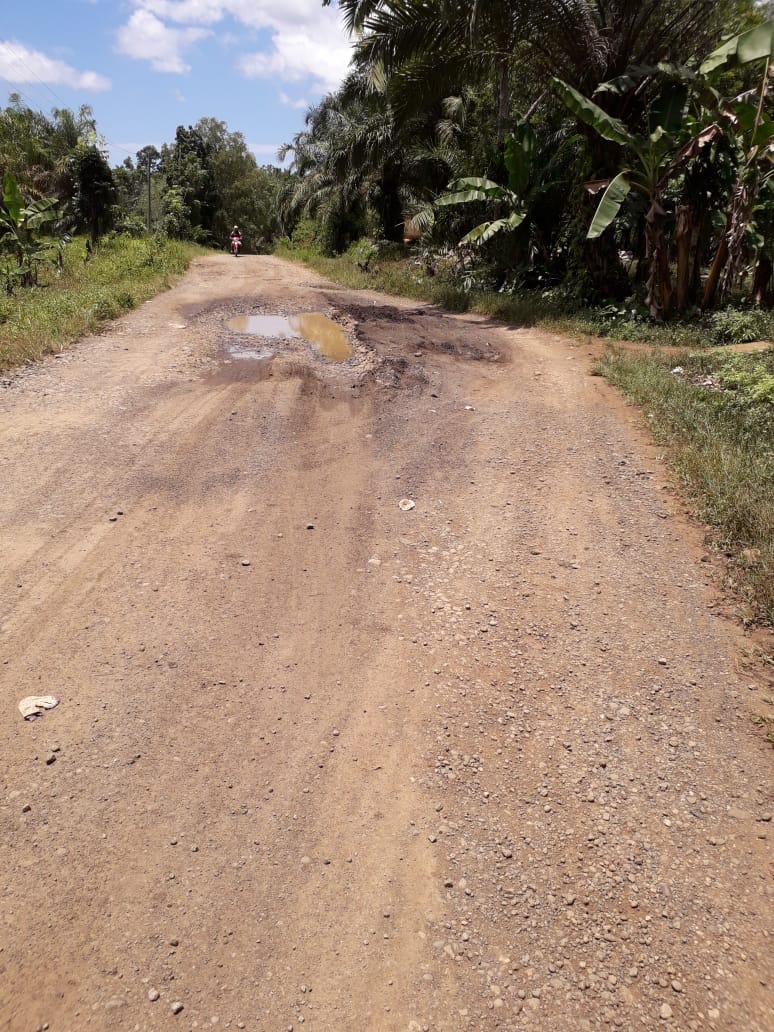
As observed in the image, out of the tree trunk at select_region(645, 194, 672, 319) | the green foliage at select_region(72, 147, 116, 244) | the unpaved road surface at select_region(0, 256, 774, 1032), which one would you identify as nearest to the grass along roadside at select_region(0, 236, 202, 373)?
the unpaved road surface at select_region(0, 256, 774, 1032)

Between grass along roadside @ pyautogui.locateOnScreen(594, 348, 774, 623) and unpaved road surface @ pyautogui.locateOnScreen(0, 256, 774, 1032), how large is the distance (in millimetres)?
240

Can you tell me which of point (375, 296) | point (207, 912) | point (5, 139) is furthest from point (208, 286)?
point (5, 139)

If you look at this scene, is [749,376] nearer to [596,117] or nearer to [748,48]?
[748,48]

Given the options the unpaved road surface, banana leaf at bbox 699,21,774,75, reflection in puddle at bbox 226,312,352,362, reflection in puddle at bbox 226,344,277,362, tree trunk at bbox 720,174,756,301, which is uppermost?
banana leaf at bbox 699,21,774,75

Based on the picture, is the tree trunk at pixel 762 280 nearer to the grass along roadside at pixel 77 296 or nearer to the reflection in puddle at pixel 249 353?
the reflection in puddle at pixel 249 353

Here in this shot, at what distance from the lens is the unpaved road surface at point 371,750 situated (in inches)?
83.0

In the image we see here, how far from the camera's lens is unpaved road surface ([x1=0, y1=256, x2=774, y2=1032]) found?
211 centimetres

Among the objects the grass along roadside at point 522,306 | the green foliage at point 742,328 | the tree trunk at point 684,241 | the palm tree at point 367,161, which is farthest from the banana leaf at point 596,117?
the palm tree at point 367,161

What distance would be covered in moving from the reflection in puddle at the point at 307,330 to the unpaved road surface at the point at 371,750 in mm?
4019

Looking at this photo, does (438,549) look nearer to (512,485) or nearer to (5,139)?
(512,485)

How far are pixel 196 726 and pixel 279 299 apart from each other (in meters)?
12.2

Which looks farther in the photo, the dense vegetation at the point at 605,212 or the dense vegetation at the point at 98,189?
the dense vegetation at the point at 98,189

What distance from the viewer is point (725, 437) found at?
5.38 metres

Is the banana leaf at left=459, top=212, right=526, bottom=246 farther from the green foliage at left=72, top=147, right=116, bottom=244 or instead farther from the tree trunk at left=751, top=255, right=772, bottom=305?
the green foliage at left=72, top=147, right=116, bottom=244
